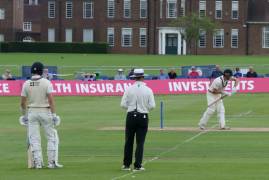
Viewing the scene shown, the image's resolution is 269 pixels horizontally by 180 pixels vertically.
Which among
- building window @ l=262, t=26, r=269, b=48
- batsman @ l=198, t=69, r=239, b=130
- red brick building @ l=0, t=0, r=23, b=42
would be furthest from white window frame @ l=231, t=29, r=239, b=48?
batsman @ l=198, t=69, r=239, b=130

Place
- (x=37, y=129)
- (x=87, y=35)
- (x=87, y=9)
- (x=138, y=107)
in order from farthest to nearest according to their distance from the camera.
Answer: (x=87, y=35), (x=87, y=9), (x=37, y=129), (x=138, y=107)

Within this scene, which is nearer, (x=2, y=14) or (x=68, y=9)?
(x=68, y=9)

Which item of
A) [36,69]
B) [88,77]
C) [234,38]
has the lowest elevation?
[88,77]

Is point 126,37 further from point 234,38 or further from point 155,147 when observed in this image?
point 155,147

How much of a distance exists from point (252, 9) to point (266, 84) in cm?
5242

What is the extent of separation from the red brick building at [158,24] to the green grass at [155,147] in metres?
57.2

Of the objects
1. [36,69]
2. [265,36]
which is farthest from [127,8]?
[36,69]

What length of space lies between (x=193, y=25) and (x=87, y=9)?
1476 cm

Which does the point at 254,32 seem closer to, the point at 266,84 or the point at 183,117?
the point at 266,84

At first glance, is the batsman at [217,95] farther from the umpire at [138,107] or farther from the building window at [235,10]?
the building window at [235,10]

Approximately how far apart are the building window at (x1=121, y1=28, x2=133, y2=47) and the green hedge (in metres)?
3.35

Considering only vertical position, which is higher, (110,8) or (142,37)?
(110,8)

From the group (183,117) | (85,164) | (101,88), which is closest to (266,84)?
(101,88)

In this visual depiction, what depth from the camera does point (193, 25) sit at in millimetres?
90375
